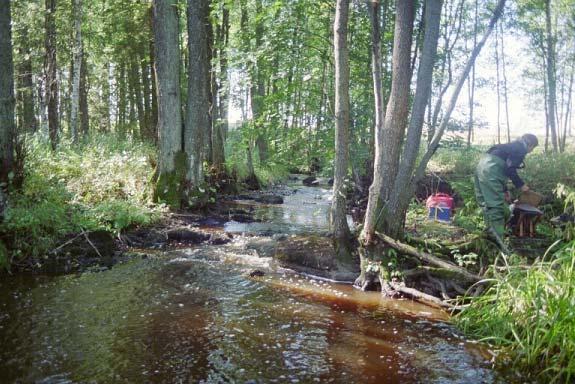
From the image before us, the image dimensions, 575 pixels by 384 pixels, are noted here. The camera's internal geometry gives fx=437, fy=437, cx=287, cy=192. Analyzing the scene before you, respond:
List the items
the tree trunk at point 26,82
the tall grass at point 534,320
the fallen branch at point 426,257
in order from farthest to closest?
1. the tree trunk at point 26,82
2. the fallen branch at point 426,257
3. the tall grass at point 534,320

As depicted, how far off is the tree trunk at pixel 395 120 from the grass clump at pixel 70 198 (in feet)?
16.2

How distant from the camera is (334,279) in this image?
7395 millimetres

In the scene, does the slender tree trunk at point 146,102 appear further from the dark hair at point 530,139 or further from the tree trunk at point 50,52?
the dark hair at point 530,139

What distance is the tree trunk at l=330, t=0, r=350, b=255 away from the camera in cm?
705

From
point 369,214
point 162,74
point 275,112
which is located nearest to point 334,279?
point 369,214

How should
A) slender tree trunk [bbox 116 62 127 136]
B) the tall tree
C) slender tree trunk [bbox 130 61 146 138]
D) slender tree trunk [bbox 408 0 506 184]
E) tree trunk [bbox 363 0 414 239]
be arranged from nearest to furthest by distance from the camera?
slender tree trunk [bbox 408 0 506 184] → tree trunk [bbox 363 0 414 239] → the tall tree → slender tree trunk [bbox 130 61 146 138] → slender tree trunk [bbox 116 62 127 136]

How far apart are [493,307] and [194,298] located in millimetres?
3851

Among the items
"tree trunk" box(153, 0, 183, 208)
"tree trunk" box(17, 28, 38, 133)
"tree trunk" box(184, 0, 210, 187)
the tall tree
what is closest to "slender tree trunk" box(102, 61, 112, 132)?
"tree trunk" box(17, 28, 38, 133)

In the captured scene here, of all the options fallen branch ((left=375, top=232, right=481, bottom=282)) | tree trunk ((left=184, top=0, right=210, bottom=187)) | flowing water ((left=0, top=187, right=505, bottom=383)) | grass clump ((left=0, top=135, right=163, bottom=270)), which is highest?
tree trunk ((left=184, top=0, right=210, bottom=187))

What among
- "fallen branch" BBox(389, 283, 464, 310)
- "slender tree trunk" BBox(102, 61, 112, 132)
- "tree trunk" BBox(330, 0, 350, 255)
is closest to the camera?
"fallen branch" BBox(389, 283, 464, 310)

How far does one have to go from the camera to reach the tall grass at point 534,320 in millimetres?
4043

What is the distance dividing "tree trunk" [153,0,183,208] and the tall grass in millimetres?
8118

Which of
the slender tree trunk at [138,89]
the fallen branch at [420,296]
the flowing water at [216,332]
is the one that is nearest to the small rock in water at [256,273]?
the flowing water at [216,332]

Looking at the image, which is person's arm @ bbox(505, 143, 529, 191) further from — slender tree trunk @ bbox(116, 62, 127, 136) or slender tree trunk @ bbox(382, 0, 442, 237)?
slender tree trunk @ bbox(116, 62, 127, 136)
